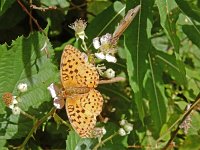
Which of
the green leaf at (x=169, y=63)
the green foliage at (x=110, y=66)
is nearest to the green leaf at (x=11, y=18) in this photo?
the green foliage at (x=110, y=66)

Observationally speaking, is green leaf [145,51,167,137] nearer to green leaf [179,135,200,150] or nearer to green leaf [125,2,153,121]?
green leaf [179,135,200,150]

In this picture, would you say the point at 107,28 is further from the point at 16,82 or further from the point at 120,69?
the point at 16,82

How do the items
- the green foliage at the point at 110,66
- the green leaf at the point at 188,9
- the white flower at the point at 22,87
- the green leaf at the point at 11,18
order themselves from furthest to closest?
the green leaf at the point at 11,18 < the green leaf at the point at 188,9 < the green foliage at the point at 110,66 < the white flower at the point at 22,87

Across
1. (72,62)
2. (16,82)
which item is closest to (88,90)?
(72,62)

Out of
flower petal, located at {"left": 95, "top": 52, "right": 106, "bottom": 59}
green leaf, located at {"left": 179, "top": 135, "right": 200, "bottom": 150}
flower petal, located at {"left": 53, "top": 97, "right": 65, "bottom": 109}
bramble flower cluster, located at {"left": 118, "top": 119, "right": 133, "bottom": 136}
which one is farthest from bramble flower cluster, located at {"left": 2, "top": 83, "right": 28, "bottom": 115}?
green leaf, located at {"left": 179, "top": 135, "right": 200, "bottom": 150}

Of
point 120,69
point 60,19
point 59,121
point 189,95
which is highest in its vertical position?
point 60,19

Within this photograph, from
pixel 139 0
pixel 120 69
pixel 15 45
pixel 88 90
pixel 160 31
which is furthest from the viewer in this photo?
pixel 160 31

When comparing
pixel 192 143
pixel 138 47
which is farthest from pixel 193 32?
pixel 192 143

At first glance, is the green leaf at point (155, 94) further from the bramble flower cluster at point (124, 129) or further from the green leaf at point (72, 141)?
the green leaf at point (72, 141)
